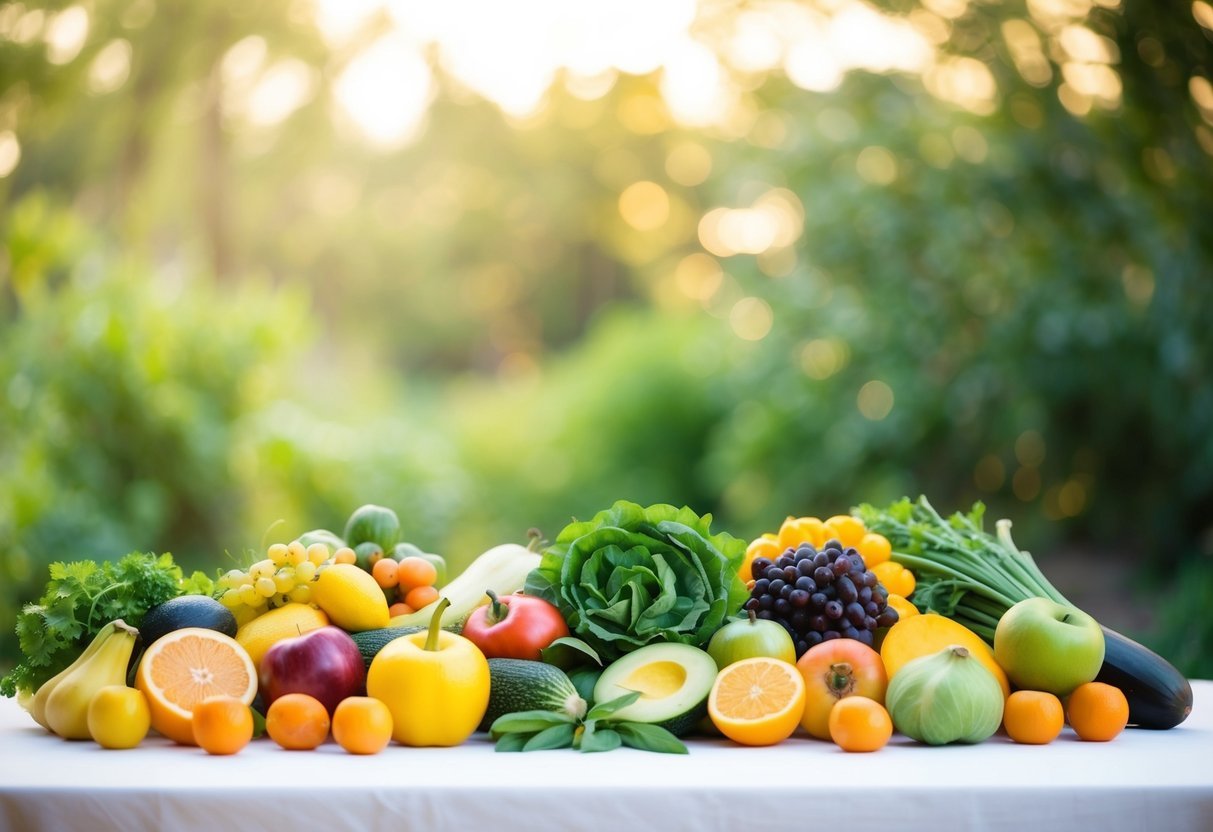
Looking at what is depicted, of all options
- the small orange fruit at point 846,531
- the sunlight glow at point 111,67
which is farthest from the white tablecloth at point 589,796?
the sunlight glow at point 111,67

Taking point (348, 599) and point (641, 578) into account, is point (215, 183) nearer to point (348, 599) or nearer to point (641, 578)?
point (348, 599)

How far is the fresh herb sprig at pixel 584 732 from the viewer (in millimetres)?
1696

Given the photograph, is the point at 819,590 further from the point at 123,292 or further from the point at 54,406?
the point at 123,292

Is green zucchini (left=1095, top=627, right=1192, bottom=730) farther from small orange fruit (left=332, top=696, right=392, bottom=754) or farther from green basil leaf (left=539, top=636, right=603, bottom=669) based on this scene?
small orange fruit (left=332, top=696, right=392, bottom=754)

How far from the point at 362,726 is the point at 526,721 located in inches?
10.6

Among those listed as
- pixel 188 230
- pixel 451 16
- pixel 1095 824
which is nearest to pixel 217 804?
pixel 1095 824

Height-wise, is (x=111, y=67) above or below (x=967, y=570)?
above

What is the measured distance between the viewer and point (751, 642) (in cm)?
186

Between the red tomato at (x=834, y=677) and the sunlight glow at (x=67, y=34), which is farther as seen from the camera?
the sunlight glow at (x=67, y=34)

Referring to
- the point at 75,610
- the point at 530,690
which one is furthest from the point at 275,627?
the point at 530,690

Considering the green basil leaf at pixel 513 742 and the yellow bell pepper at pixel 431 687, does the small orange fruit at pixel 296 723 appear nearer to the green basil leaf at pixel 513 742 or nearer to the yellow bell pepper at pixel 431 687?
the yellow bell pepper at pixel 431 687

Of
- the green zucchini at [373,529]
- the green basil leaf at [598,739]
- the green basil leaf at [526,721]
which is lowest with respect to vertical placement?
the green basil leaf at [598,739]

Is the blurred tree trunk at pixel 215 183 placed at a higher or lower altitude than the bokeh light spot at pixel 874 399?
higher

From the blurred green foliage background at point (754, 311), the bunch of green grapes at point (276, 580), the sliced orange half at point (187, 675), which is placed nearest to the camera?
the sliced orange half at point (187, 675)
